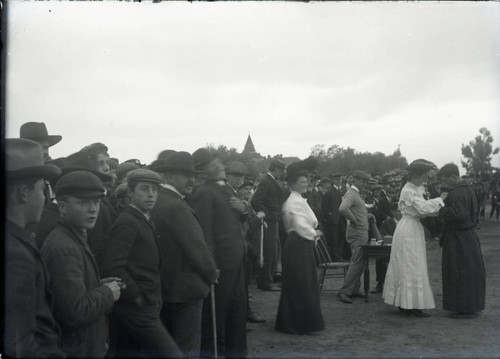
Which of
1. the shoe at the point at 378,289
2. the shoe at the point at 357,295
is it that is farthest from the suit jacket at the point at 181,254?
the shoe at the point at 378,289

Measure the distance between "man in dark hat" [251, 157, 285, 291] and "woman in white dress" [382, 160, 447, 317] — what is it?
2402mm

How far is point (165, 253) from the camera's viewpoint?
4.31m

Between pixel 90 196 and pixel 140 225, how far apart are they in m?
0.56

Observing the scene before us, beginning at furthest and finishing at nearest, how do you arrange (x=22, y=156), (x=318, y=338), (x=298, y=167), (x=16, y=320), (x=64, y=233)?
(x=298, y=167) < (x=318, y=338) < (x=64, y=233) < (x=22, y=156) < (x=16, y=320)

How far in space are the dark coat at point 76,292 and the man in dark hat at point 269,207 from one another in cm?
602

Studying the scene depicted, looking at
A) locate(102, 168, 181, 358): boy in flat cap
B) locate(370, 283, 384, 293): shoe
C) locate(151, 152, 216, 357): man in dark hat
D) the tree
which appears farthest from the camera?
the tree

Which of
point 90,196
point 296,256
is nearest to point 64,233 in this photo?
point 90,196

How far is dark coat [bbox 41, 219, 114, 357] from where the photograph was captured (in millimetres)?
3014

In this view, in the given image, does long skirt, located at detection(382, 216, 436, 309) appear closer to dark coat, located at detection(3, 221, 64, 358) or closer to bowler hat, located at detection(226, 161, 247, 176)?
bowler hat, located at detection(226, 161, 247, 176)

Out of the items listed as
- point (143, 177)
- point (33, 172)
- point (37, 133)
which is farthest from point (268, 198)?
point (33, 172)

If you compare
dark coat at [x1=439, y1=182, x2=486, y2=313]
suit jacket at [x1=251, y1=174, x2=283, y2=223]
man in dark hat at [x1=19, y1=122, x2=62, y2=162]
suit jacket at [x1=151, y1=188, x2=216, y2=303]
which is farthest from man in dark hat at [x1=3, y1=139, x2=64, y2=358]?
suit jacket at [x1=251, y1=174, x2=283, y2=223]

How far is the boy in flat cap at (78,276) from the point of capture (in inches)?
119

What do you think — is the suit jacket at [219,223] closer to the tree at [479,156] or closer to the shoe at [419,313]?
the shoe at [419,313]

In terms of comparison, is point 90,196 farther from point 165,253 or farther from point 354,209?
point 354,209
